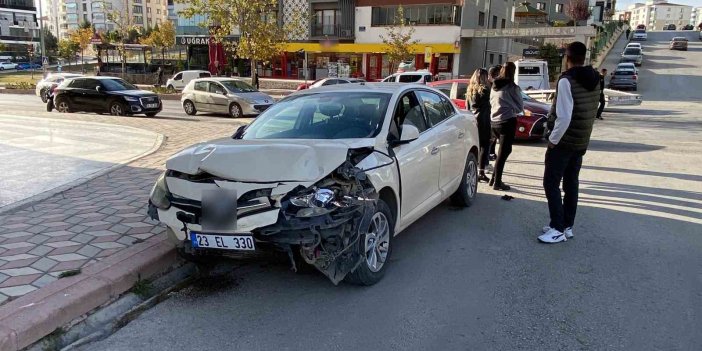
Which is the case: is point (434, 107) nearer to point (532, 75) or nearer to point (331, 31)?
point (532, 75)

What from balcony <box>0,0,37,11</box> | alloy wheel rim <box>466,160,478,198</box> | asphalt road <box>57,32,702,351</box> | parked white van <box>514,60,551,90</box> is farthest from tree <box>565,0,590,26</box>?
balcony <box>0,0,37,11</box>

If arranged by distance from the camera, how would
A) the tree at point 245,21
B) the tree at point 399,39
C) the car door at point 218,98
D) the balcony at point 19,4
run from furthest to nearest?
the balcony at point 19,4
the tree at point 399,39
the tree at point 245,21
the car door at point 218,98

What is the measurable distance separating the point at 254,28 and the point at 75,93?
39.7ft

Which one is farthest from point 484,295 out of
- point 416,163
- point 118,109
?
point 118,109

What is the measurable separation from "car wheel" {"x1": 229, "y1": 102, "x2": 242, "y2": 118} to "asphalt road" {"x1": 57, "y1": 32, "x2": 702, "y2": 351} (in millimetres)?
14340

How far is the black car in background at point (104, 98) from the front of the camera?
60.9ft

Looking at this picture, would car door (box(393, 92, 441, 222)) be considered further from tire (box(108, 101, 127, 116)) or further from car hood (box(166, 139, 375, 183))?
tire (box(108, 101, 127, 116))

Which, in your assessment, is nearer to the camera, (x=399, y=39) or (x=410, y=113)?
(x=410, y=113)

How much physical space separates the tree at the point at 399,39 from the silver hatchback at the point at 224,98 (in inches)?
735

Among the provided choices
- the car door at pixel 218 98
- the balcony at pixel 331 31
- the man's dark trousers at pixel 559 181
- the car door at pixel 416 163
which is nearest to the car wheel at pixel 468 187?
the car door at pixel 416 163

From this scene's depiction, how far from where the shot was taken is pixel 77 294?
383cm

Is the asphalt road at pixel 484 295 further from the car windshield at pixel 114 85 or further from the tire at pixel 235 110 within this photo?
the car windshield at pixel 114 85

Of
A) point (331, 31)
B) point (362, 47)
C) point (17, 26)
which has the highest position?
point (17, 26)

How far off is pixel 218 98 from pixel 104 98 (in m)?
4.01
